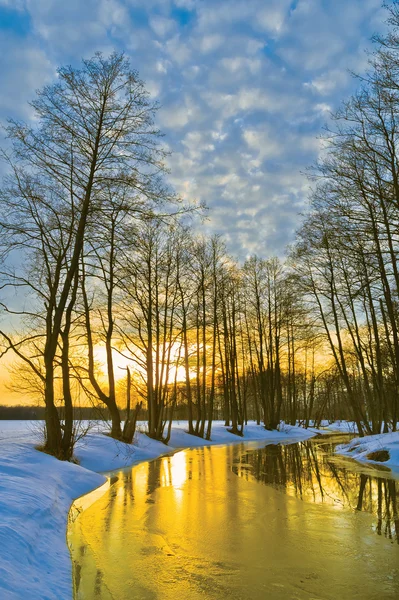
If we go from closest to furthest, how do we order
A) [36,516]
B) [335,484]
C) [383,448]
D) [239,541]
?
[239,541] < [36,516] < [335,484] < [383,448]

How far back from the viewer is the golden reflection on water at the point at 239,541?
3.75 m

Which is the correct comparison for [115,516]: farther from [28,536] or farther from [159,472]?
[159,472]

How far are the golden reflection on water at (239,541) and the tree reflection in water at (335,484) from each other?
0.13ft

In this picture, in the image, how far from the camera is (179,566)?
427cm

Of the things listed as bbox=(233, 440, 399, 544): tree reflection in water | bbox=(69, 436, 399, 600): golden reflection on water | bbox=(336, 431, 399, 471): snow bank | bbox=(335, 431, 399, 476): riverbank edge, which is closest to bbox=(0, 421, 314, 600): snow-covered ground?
bbox=(69, 436, 399, 600): golden reflection on water

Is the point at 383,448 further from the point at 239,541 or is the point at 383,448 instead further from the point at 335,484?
the point at 239,541

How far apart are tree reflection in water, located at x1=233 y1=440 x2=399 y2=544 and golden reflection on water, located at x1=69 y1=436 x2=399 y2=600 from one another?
1.6 inches

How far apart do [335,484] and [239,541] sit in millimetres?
5034

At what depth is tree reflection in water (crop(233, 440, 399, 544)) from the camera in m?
6.80

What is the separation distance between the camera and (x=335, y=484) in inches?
367

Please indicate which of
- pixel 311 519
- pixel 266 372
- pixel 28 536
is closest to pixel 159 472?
pixel 311 519

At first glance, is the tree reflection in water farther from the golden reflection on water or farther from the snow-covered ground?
the snow-covered ground

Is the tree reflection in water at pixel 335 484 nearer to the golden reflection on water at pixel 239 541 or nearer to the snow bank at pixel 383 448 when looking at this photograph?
the golden reflection on water at pixel 239 541

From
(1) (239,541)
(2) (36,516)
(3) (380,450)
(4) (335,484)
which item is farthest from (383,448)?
(2) (36,516)
